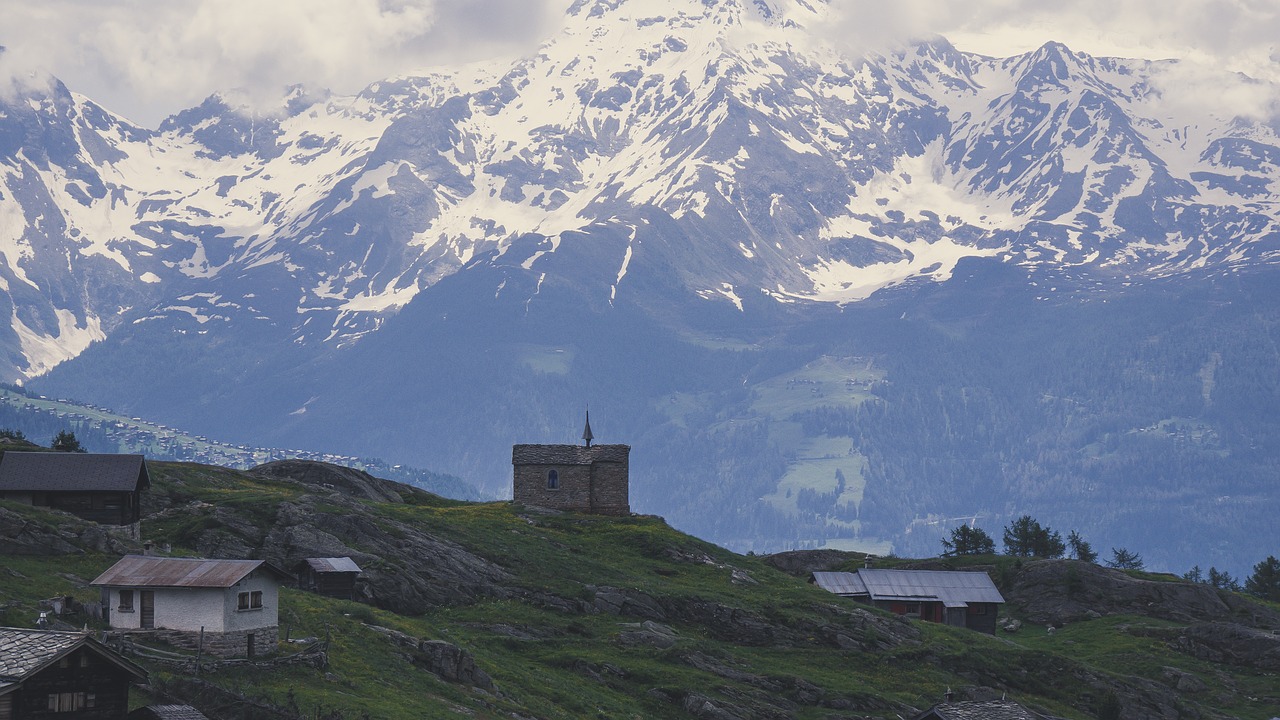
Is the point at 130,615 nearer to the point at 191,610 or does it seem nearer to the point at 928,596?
the point at 191,610

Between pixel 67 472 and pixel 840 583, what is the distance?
246 ft

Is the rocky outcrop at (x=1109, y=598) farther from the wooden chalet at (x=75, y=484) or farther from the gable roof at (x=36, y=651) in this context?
the gable roof at (x=36, y=651)

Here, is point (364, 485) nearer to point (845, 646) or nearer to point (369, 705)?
point (845, 646)

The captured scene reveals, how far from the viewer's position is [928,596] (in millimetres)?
160250

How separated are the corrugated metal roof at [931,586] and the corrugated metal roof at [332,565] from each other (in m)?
63.0

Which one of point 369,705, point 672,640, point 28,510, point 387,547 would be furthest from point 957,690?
point 28,510

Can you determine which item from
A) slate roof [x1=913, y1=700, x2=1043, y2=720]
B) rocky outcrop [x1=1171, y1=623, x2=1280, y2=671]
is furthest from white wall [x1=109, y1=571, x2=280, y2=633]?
rocky outcrop [x1=1171, y1=623, x2=1280, y2=671]

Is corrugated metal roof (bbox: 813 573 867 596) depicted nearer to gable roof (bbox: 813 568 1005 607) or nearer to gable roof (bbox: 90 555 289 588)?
gable roof (bbox: 813 568 1005 607)

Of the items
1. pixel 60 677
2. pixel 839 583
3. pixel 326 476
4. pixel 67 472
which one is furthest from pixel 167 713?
pixel 839 583

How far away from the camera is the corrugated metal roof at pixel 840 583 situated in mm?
159625

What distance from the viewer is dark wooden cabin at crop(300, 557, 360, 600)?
110 meters

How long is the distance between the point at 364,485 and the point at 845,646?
5556 centimetres

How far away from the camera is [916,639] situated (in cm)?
13575

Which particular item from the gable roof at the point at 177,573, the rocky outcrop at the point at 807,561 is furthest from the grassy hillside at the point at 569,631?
the rocky outcrop at the point at 807,561
